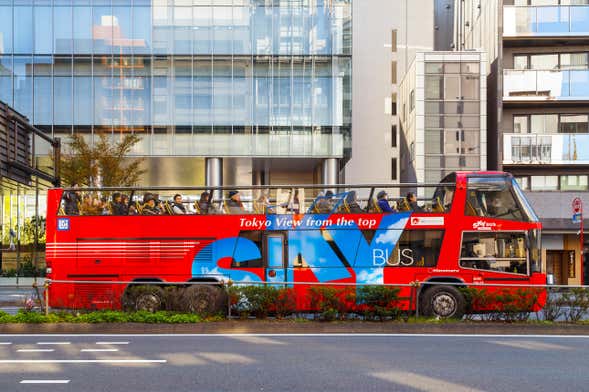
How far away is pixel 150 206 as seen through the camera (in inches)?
682

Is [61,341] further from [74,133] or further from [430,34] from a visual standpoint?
[430,34]

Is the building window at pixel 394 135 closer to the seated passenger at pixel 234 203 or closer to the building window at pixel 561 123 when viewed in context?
the building window at pixel 561 123

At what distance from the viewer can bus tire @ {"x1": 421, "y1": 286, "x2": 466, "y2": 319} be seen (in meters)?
15.3

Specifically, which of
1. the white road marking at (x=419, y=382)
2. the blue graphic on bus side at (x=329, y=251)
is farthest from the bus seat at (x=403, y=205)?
the white road marking at (x=419, y=382)

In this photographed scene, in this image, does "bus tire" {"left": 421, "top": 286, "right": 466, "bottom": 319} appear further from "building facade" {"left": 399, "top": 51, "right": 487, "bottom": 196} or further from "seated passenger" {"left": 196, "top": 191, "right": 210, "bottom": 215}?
"building facade" {"left": 399, "top": 51, "right": 487, "bottom": 196}

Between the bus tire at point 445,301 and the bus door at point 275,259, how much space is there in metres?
3.72

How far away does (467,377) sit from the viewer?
9.09 m

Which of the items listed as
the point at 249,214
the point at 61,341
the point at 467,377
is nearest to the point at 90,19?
the point at 249,214

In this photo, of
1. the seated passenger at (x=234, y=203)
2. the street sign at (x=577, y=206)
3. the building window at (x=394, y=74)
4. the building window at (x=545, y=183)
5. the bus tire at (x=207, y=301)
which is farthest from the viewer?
the building window at (x=394, y=74)

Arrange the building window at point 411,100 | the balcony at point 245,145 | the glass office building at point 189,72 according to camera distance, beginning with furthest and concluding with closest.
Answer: the building window at point 411,100 → the balcony at point 245,145 → the glass office building at point 189,72

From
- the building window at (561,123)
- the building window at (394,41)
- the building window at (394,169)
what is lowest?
the building window at (394,169)

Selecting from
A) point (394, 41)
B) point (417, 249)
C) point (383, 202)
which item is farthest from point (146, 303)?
point (394, 41)

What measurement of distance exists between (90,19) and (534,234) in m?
31.2

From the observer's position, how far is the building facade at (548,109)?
35438 millimetres
